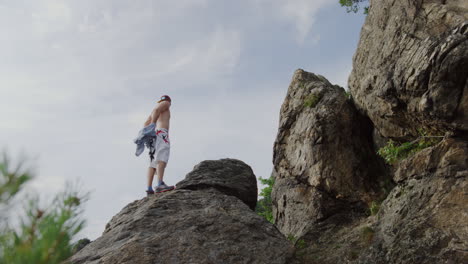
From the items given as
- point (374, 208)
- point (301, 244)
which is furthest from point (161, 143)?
point (374, 208)

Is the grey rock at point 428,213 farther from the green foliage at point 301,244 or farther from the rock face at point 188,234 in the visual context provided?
the rock face at point 188,234

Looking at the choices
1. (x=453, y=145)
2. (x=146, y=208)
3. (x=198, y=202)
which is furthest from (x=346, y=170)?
(x=146, y=208)

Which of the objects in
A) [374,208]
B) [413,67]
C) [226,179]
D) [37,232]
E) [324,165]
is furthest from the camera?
[324,165]

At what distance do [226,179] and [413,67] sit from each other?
5790 mm

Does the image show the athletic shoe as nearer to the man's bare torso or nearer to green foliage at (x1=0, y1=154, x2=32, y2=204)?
the man's bare torso

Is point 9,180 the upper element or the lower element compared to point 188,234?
lower

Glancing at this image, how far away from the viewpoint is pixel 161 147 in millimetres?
10578

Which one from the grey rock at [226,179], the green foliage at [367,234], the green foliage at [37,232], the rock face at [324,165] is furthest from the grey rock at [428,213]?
the green foliage at [37,232]

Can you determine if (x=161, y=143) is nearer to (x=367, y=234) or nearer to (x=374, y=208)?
(x=367, y=234)

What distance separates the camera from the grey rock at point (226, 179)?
11.1 metres

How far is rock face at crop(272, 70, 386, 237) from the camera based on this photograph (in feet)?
38.2

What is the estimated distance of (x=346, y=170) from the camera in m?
11.7

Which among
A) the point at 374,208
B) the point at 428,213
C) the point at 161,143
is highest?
the point at 161,143

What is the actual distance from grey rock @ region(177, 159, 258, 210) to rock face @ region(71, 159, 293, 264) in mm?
558
